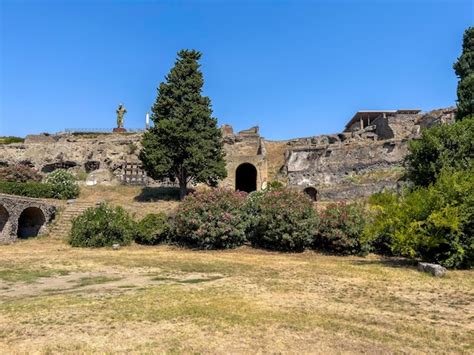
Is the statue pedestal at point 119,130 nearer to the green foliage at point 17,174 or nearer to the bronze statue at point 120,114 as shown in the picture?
Result: the bronze statue at point 120,114

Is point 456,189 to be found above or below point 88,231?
above

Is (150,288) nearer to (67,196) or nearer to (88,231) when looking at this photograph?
(88,231)

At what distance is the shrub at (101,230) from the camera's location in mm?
20156

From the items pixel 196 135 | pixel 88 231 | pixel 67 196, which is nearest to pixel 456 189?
pixel 88 231

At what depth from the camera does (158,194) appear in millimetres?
32469

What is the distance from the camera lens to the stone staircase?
23188mm

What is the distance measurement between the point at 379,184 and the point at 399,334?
26496 millimetres

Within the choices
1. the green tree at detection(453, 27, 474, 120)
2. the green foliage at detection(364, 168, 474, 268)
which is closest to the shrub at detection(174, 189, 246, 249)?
the green foliage at detection(364, 168, 474, 268)

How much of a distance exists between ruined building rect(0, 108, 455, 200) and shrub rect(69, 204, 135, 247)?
16684 millimetres

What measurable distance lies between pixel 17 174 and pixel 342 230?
27.2 m

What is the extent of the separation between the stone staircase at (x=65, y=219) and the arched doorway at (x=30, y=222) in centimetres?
84

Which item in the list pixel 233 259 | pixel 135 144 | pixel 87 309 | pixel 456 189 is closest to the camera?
pixel 87 309

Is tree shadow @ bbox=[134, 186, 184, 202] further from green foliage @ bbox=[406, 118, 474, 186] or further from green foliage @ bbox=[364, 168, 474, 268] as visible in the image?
green foliage @ bbox=[364, 168, 474, 268]

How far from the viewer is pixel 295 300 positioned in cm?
879
